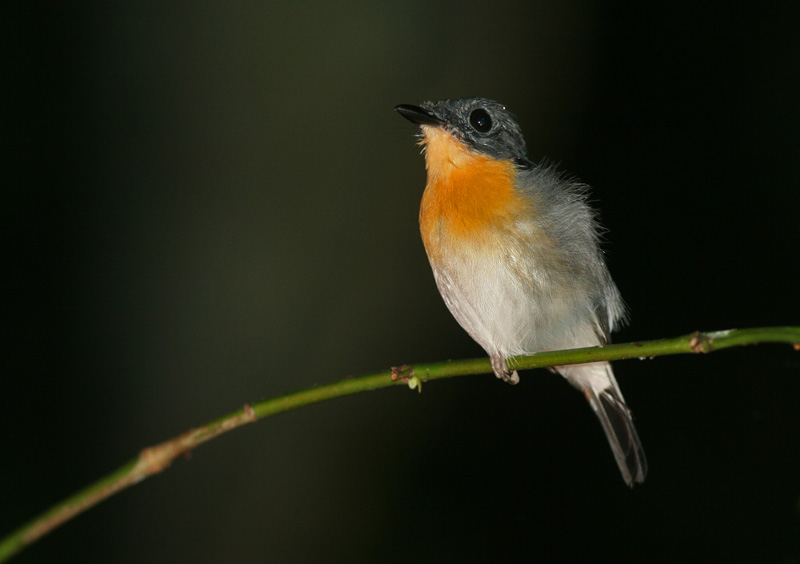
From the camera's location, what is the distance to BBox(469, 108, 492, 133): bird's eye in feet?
14.7

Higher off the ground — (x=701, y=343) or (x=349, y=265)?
(x=701, y=343)

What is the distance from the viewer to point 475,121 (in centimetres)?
450

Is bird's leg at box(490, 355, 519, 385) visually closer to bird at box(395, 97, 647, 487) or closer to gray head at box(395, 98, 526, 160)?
bird at box(395, 97, 647, 487)

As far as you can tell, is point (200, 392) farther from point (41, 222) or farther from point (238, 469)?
point (41, 222)

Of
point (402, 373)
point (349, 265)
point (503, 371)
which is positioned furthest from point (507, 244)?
point (349, 265)

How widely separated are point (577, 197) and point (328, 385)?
9.08 feet

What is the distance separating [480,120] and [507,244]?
38.6 inches

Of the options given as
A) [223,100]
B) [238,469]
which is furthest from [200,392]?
[223,100]

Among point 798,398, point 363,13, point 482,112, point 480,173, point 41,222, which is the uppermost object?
point 363,13

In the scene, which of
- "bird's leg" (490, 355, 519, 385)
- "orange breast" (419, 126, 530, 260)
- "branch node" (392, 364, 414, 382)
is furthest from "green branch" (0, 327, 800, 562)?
"orange breast" (419, 126, 530, 260)

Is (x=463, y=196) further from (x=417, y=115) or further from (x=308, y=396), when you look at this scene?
(x=308, y=396)

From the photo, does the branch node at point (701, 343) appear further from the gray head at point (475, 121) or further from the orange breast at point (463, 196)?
the gray head at point (475, 121)

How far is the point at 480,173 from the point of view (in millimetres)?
4262

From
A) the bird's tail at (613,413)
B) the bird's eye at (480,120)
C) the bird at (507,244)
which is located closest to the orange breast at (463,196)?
the bird at (507,244)
